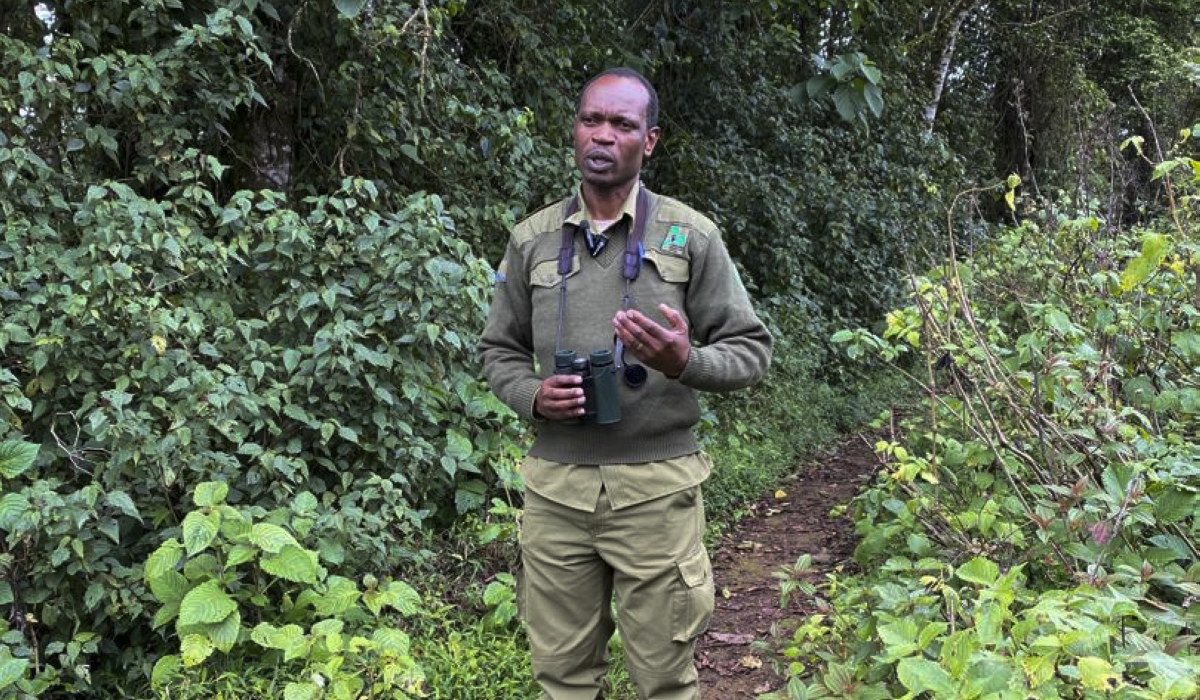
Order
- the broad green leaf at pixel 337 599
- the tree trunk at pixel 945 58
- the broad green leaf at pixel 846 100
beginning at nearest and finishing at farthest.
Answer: the broad green leaf at pixel 337 599, the broad green leaf at pixel 846 100, the tree trunk at pixel 945 58

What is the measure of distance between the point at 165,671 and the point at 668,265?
85.3 inches

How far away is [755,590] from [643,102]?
3045 millimetres

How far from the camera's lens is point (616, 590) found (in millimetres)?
2396

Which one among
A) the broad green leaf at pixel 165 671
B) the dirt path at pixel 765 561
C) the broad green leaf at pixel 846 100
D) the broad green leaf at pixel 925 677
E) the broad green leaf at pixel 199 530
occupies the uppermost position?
the broad green leaf at pixel 846 100

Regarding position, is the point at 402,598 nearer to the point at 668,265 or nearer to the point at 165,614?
the point at 165,614

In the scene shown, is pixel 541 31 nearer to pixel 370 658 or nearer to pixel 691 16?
pixel 691 16

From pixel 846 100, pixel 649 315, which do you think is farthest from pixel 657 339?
pixel 846 100

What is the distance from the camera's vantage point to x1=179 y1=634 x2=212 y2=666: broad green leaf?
287cm

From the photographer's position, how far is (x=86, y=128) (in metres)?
4.06

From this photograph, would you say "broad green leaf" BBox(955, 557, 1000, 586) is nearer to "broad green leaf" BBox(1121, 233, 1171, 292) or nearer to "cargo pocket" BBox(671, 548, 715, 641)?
"cargo pocket" BBox(671, 548, 715, 641)

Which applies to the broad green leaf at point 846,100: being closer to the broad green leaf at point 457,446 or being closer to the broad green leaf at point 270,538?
the broad green leaf at point 457,446

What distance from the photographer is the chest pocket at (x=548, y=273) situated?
2.31 metres

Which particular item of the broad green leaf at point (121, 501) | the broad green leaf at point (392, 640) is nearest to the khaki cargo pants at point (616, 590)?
the broad green leaf at point (392, 640)

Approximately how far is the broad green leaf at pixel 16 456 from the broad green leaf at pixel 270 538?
75 centimetres
